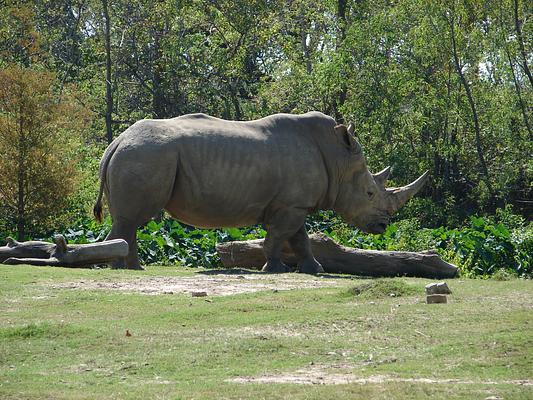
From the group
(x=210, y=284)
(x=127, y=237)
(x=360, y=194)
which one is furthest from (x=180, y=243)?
(x=210, y=284)

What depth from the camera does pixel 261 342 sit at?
35.6 ft

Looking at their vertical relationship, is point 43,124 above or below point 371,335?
above

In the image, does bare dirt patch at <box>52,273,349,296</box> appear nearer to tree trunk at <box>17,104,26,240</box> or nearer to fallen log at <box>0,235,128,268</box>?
fallen log at <box>0,235,128,268</box>

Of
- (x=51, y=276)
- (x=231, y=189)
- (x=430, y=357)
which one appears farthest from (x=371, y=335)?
(x=231, y=189)

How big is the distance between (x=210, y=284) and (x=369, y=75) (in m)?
13.7

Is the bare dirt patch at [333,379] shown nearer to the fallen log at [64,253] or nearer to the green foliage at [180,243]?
the fallen log at [64,253]

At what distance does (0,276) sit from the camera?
15.1m

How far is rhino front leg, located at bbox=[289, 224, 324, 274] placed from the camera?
1748cm

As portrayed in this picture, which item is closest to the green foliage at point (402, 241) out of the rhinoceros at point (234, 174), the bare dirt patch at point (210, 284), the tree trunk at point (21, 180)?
the tree trunk at point (21, 180)

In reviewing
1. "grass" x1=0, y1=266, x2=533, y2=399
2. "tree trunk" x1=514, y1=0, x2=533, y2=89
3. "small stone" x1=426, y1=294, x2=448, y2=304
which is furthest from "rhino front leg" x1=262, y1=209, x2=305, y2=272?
"tree trunk" x1=514, y1=0, x2=533, y2=89

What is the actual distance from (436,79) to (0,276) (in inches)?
609

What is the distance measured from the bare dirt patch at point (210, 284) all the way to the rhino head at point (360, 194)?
255 cm

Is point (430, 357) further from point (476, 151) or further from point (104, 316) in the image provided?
point (476, 151)

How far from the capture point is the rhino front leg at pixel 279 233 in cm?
1761
